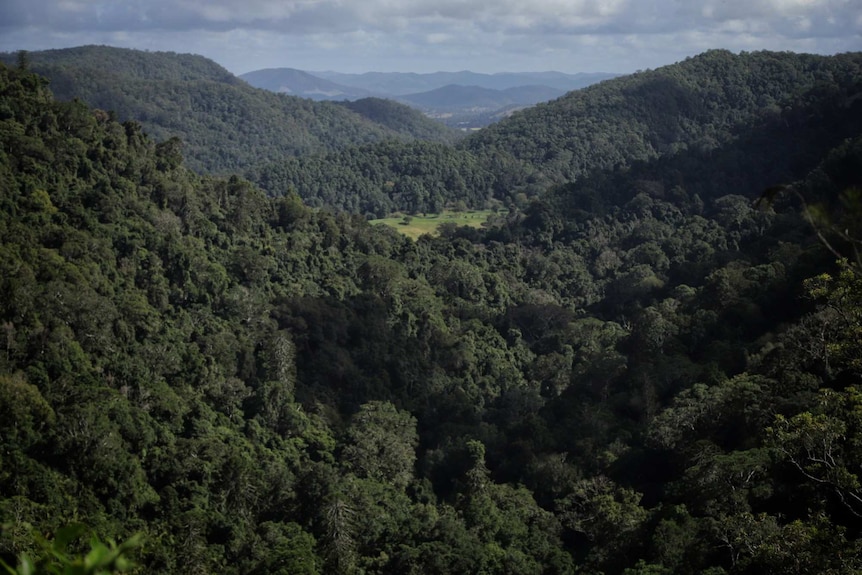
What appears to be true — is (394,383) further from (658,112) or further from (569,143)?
(658,112)

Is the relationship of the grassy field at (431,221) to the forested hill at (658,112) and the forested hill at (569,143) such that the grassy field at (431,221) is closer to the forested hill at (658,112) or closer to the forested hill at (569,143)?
the forested hill at (569,143)

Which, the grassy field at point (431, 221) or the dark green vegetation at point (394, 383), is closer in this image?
the dark green vegetation at point (394, 383)

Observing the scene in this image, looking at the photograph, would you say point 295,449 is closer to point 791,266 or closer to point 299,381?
point 299,381

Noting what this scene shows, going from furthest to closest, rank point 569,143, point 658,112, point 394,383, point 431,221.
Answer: point 569,143
point 658,112
point 431,221
point 394,383

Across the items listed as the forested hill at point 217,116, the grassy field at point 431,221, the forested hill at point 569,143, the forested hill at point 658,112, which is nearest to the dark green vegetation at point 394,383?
the grassy field at point 431,221

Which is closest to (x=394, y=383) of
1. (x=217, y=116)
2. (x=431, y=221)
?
(x=431, y=221)

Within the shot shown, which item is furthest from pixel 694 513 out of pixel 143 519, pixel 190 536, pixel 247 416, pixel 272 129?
pixel 272 129
